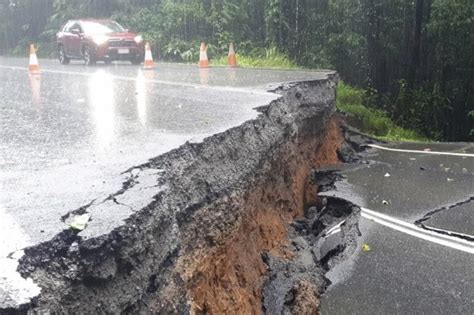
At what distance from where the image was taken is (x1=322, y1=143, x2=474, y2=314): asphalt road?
501 cm

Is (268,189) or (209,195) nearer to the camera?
(209,195)

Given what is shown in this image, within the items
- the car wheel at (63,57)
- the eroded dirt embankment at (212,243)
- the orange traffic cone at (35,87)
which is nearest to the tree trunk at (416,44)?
the car wheel at (63,57)

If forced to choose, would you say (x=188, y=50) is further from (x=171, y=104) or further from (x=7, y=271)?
(x=7, y=271)

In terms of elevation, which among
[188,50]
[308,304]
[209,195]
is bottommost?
[308,304]

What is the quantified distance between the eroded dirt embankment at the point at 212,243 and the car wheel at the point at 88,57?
1282cm

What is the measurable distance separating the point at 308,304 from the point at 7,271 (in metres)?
3.15

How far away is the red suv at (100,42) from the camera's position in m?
19.5

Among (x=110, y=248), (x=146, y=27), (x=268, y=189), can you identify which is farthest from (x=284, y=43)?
(x=110, y=248)

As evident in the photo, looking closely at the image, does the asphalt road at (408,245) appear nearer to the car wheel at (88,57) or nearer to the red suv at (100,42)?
the red suv at (100,42)

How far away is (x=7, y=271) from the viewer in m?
2.60

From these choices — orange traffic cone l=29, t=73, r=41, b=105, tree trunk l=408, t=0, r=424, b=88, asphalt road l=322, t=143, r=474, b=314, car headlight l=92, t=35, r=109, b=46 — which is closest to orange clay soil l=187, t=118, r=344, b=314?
asphalt road l=322, t=143, r=474, b=314

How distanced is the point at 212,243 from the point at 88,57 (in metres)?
16.8

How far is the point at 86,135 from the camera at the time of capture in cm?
619

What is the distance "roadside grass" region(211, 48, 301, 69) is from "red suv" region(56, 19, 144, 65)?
118 inches
